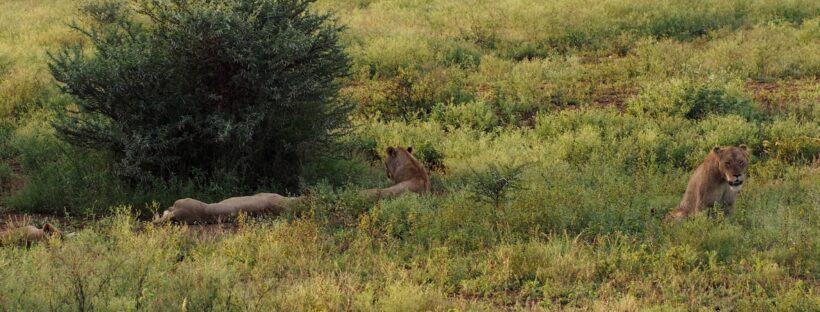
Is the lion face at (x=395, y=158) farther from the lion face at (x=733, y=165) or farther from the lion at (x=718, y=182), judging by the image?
the lion face at (x=733, y=165)

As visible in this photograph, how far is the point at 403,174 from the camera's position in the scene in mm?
11086

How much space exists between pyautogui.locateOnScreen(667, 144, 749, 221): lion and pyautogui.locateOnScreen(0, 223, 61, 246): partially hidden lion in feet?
18.9

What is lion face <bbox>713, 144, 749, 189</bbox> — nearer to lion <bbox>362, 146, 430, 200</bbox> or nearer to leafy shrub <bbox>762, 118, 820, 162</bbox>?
lion <bbox>362, 146, 430, 200</bbox>

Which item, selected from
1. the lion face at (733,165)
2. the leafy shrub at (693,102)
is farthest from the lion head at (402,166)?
the leafy shrub at (693,102)

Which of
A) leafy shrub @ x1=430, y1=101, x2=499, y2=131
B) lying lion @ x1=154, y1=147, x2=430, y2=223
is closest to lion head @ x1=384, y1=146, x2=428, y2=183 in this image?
lying lion @ x1=154, y1=147, x2=430, y2=223

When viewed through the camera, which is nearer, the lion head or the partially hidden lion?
the partially hidden lion

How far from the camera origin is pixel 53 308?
246 inches

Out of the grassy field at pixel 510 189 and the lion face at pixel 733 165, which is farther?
the lion face at pixel 733 165

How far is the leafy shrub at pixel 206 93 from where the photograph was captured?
11148 millimetres

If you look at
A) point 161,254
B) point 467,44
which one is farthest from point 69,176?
point 467,44

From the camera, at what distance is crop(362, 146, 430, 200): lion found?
1069 centimetres

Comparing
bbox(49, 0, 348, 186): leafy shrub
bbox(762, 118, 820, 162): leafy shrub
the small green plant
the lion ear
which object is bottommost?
bbox(762, 118, 820, 162): leafy shrub

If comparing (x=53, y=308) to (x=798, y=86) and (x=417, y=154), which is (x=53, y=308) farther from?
(x=798, y=86)

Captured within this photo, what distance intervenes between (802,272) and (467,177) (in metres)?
4.80
